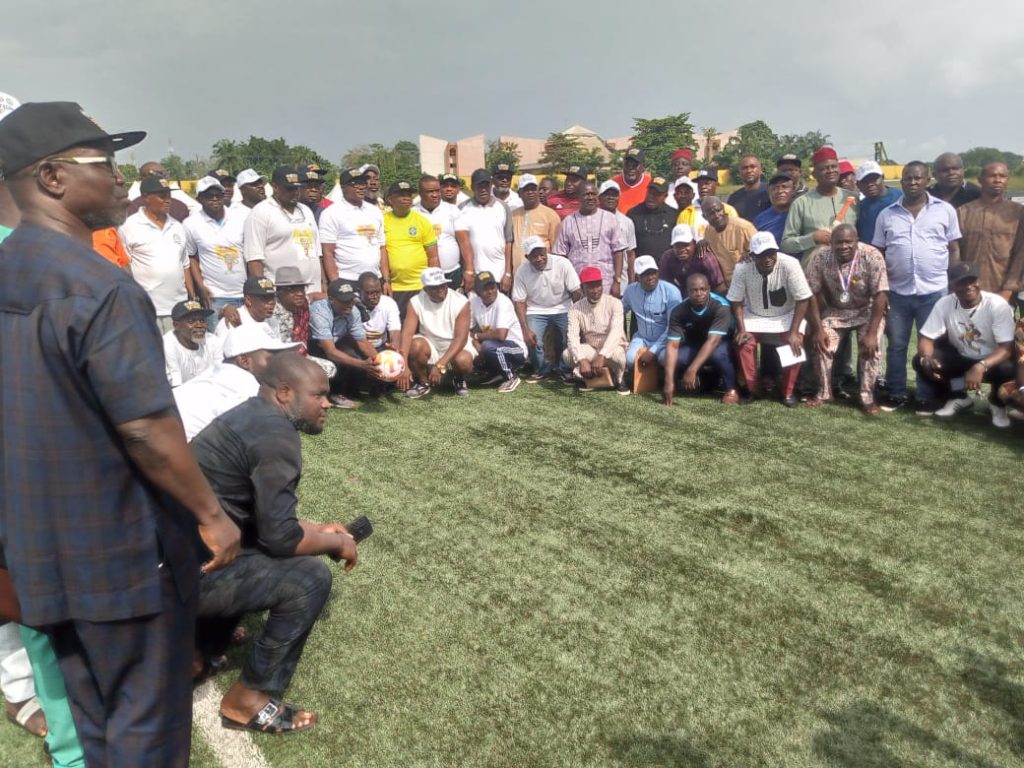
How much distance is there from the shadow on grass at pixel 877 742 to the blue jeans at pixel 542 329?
490cm

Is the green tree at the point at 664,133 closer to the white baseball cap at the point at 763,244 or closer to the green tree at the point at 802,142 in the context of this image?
the green tree at the point at 802,142

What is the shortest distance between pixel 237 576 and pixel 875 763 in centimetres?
223

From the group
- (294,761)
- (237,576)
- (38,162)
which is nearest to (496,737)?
(294,761)

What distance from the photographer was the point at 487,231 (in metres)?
7.39

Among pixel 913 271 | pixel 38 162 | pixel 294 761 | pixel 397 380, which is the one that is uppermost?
pixel 38 162

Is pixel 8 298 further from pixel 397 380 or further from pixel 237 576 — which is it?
pixel 397 380

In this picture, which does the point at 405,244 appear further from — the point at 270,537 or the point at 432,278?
the point at 270,537

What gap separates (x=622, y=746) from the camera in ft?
7.99

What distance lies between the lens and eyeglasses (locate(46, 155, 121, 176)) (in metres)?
1.53

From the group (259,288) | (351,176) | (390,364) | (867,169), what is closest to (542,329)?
(390,364)

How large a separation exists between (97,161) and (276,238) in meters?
4.67

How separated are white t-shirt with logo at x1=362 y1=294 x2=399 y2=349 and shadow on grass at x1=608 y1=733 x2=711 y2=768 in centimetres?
471

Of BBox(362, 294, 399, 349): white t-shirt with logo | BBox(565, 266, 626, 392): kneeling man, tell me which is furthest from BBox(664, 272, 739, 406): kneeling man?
BBox(362, 294, 399, 349): white t-shirt with logo

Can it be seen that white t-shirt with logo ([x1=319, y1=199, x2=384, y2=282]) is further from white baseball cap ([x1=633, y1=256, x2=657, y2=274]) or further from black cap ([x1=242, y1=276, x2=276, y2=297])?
white baseball cap ([x1=633, y1=256, x2=657, y2=274])
